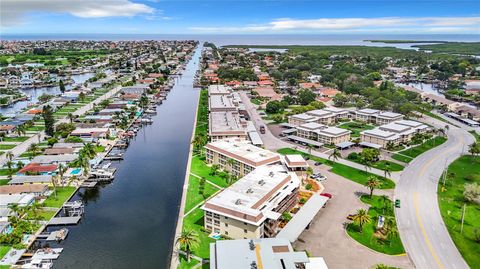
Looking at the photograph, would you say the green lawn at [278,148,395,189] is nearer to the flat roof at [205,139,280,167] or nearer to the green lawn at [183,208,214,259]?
the flat roof at [205,139,280,167]

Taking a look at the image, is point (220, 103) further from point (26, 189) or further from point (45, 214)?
point (45, 214)

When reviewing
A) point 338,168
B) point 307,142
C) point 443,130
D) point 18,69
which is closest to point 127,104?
point 307,142

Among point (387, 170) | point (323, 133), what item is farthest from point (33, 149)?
point (387, 170)

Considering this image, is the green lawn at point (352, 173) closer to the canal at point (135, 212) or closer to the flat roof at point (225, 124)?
the flat roof at point (225, 124)

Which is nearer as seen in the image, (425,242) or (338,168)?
(425,242)

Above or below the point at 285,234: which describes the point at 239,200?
above

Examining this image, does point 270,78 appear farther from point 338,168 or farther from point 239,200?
point 239,200

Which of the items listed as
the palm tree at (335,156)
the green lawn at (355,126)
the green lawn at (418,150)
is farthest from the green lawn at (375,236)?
the green lawn at (355,126)

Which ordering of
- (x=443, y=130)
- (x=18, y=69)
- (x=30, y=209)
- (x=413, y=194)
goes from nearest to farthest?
(x=30, y=209)
(x=413, y=194)
(x=443, y=130)
(x=18, y=69)
